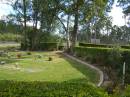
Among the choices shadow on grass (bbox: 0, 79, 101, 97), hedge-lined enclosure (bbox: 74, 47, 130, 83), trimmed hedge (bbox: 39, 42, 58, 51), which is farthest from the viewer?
trimmed hedge (bbox: 39, 42, 58, 51)

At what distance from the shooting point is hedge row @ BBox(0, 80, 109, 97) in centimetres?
A: 799

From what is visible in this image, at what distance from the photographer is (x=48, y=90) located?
8.59 m

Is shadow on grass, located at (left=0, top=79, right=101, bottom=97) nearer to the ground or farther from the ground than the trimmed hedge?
farther from the ground

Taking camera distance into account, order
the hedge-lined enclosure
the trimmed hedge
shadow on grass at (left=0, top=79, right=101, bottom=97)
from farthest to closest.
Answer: the trimmed hedge → the hedge-lined enclosure → shadow on grass at (left=0, top=79, right=101, bottom=97)

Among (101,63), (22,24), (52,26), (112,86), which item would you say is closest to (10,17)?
(22,24)

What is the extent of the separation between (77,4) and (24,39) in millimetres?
15025

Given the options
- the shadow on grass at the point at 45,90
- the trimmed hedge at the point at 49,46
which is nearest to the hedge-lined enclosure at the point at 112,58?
the shadow on grass at the point at 45,90

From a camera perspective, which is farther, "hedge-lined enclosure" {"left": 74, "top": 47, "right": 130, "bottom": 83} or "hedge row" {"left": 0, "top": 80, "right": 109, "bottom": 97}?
"hedge-lined enclosure" {"left": 74, "top": 47, "right": 130, "bottom": 83}

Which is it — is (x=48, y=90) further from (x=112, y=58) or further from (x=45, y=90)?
(x=112, y=58)

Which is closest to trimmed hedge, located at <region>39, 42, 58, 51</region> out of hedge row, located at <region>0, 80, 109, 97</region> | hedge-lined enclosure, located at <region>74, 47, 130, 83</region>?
hedge-lined enclosure, located at <region>74, 47, 130, 83</region>

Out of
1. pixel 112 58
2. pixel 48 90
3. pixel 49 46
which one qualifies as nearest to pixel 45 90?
pixel 48 90

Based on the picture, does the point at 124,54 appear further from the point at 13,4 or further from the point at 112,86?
the point at 13,4

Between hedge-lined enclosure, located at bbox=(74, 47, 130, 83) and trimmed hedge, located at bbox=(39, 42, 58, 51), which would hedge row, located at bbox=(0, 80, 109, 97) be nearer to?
hedge-lined enclosure, located at bbox=(74, 47, 130, 83)

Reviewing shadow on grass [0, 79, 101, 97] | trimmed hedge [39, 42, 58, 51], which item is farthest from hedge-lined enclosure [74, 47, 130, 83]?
trimmed hedge [39, 42, 58, 51]
